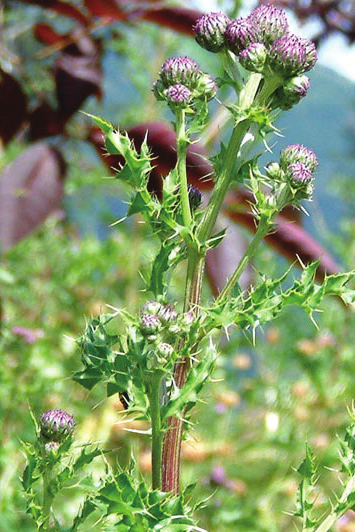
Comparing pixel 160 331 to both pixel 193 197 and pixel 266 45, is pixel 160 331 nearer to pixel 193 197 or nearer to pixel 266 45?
pixel 193 197

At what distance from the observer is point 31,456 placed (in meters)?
0.76

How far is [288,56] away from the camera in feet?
2.32

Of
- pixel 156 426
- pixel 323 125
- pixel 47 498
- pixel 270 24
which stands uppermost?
pixel 270 24

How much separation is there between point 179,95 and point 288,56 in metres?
0.09

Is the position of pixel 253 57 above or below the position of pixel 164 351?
above

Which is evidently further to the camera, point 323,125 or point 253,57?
point 323,125

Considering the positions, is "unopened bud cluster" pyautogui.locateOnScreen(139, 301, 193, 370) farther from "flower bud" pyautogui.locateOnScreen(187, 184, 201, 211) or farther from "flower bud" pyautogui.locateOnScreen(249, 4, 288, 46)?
"flower bud" pyautogui.locateOnScreen(249, 4, 288, 46)

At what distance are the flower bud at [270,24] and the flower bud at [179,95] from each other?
0.24 ft

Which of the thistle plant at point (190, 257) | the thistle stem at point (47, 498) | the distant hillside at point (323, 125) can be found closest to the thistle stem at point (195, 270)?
the thistle plant at point (190, 257)

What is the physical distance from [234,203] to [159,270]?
0.65 meters

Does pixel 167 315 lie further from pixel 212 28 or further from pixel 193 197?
pixel 212 28

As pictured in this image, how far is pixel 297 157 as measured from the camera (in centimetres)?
75

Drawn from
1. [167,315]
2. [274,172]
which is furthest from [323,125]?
[167,315]

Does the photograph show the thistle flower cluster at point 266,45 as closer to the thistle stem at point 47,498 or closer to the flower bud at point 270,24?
the flower bud at point 270,24
